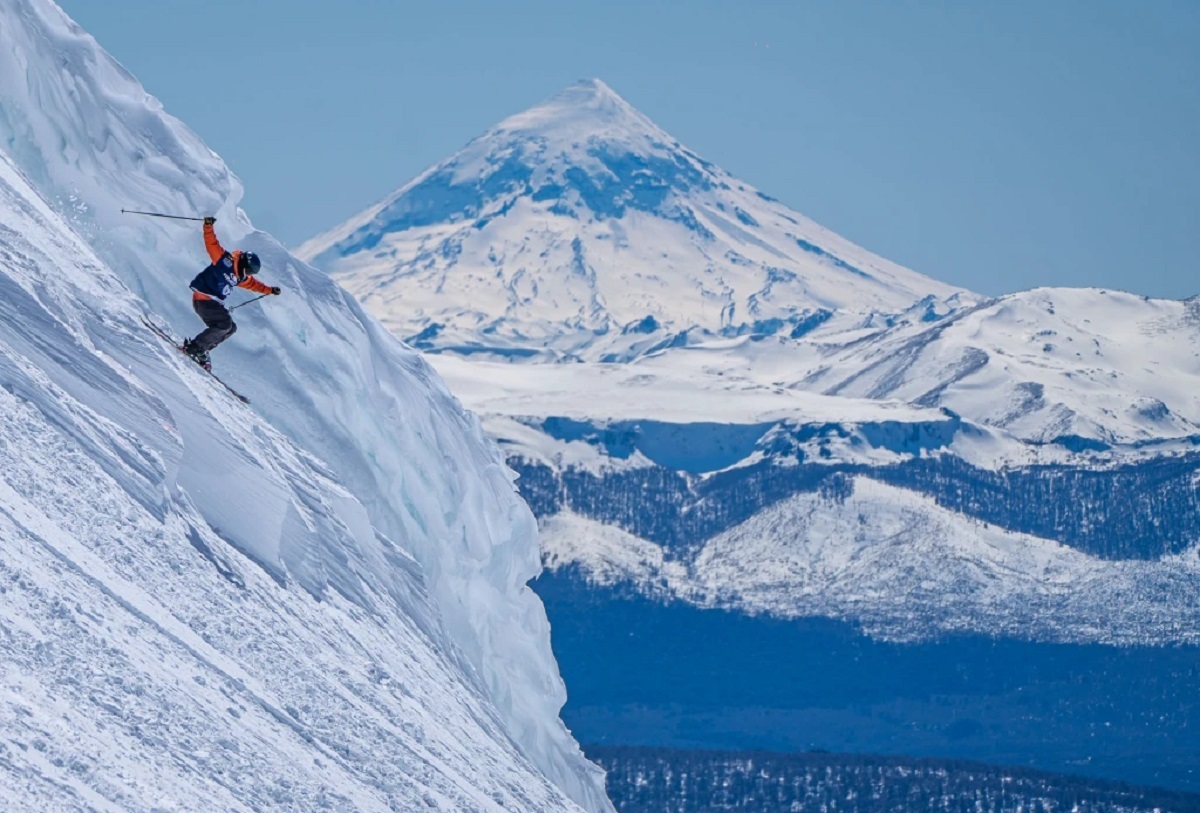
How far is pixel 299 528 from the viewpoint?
47656mm

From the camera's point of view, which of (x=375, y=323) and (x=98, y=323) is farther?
(x=375, y=323)

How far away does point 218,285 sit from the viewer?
152 feet

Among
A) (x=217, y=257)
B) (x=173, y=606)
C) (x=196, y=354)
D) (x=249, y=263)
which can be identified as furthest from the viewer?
(x=196, y=354)

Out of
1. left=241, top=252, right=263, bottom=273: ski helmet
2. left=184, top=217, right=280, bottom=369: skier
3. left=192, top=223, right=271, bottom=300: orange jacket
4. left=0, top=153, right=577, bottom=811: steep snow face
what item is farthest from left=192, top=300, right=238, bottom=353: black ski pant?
left=241, top=252, right=263, bottom=273: ski helmet

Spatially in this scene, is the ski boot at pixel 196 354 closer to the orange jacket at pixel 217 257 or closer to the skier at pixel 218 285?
the skier at pixel 218 285

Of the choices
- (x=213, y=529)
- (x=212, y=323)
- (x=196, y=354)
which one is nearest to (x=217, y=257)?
(x=212, y=323)

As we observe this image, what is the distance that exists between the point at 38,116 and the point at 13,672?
2972cm

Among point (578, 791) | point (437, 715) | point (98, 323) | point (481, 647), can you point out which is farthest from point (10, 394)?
point (578, 791)

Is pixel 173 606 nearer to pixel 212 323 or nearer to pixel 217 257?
pixel 217 257

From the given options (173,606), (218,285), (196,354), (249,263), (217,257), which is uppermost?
(217,257)

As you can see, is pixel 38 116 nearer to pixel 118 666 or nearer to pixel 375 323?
pixel 375 323

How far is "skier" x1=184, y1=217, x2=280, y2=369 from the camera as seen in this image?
148ft

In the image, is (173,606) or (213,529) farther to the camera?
(213,529)

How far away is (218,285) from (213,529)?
6.19 meters
